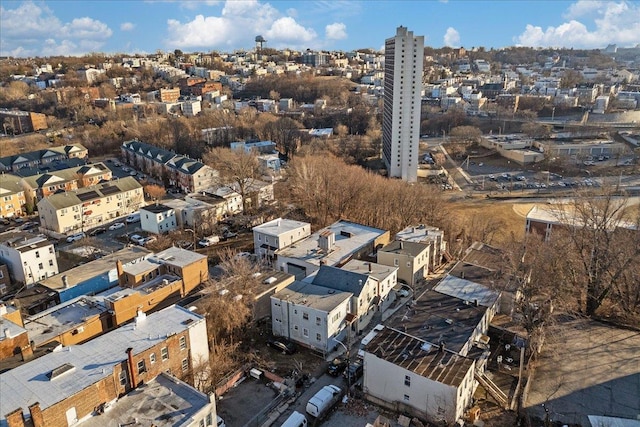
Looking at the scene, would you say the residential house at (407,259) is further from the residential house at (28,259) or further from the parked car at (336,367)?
the residential house at (28,259)

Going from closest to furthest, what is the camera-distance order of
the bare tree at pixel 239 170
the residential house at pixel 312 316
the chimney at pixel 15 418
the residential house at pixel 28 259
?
the chimney at pixel 15 418 → the residential house at pixel 312 316 → the residential house at pixel 28 259 → the bare tree at pixel 239 170

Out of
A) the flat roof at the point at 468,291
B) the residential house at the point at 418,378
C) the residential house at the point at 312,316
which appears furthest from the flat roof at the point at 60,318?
the flat roof at the point at 468,291

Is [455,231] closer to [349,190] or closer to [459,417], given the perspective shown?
[349,190]

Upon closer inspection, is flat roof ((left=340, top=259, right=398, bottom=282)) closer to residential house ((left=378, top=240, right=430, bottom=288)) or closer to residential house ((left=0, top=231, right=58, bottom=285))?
residential house ((left=378, top=240, right=430, bottom=288))

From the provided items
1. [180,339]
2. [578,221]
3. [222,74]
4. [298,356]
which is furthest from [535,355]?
[222,74]

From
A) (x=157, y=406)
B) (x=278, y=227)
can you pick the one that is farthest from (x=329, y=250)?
(x=157, y=406)

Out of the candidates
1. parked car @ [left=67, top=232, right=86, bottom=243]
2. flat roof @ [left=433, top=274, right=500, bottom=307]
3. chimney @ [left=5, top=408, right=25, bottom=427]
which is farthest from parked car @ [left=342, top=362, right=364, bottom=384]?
parked car @ [left=67, top=232, right=86, bottom=243]

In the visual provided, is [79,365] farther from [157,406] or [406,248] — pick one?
[406,248]
